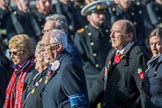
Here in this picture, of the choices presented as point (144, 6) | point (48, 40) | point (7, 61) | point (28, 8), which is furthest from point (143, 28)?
point (48, 40)

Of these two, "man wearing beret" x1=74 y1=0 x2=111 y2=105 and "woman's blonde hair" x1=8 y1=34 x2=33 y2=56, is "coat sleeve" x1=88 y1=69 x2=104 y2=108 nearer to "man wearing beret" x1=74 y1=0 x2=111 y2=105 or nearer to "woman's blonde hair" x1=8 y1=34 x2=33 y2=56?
"woman's blonde hair" x1=8 y1=34 x2=33 y2=56

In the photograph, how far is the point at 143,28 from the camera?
13.0 metres

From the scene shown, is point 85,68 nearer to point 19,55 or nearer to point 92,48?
point 92,48

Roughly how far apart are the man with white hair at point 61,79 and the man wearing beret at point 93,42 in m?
4.25

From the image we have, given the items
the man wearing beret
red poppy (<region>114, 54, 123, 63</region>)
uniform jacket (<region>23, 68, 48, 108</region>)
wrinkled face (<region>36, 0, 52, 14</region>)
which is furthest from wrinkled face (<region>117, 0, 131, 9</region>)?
uniform jacket (<region>23, 68, 48, 108</region>)

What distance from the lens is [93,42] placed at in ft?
38.4

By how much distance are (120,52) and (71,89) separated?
1649 millimetres

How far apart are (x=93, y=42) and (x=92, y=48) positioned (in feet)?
0.55

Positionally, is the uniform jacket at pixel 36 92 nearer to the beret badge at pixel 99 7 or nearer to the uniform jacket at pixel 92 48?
the uniform jacket at pixel 92 48

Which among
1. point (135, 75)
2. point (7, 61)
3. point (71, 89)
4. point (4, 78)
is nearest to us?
point (71, 89)

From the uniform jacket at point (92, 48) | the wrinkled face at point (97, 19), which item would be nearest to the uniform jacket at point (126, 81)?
the uniform jacket at point (92, 48)

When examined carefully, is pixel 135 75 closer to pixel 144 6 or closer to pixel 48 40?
pixel 48 40

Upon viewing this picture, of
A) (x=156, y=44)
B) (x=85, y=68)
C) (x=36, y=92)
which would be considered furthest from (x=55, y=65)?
(x=85, y=68)

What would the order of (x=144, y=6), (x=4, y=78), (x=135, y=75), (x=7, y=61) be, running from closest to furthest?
(x=135, y=75)
(x=4, y=78)
(x=7, y=61)
(x=144, y=6)
